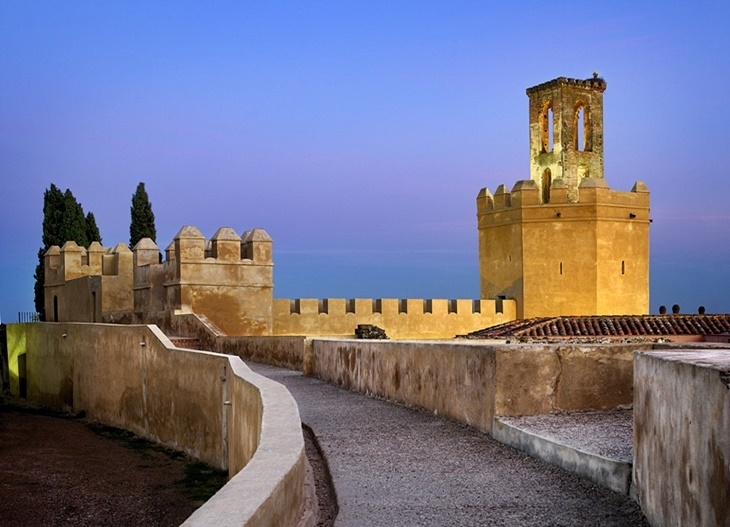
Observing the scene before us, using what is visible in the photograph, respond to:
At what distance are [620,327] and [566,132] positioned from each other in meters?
14.9

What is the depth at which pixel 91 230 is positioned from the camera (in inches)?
1481

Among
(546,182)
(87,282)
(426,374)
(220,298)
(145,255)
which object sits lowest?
(426,374)

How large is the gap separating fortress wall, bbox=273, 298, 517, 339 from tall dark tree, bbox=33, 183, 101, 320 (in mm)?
14370

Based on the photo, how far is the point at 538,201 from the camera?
3166 centimetres

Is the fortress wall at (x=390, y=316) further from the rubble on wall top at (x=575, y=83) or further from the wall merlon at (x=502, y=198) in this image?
the rubble on wall top at (x=575, y=83)

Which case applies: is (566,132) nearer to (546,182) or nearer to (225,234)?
(546,182)

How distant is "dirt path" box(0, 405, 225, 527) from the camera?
35.8 ft

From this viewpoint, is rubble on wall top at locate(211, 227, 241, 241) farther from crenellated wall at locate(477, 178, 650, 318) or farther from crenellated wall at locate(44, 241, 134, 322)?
crenellated wall at locate(477, 178, 650, 318)

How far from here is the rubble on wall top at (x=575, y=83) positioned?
34625mm

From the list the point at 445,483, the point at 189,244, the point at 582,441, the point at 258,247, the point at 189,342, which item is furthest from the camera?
the point at 258,247

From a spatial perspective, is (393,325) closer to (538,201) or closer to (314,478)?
(538,201)

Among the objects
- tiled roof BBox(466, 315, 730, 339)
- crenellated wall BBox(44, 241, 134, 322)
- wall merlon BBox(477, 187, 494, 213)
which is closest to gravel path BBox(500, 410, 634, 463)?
tiled roof BBox(466, 315, 730, 339)

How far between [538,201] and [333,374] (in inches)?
844

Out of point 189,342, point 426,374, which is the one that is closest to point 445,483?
point 426,374
